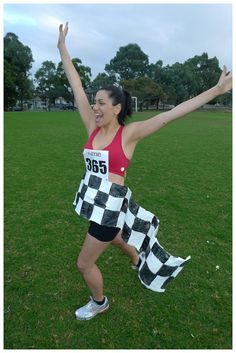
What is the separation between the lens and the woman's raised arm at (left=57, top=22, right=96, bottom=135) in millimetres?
3059

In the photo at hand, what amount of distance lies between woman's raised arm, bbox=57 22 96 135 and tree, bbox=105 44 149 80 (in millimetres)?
69903

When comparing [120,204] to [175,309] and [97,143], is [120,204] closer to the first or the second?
[97,143]

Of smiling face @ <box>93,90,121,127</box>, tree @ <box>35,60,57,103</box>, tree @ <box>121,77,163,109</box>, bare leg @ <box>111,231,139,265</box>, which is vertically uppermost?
tree @ <box>35,60,57,103</box>

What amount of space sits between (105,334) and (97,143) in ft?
5.64

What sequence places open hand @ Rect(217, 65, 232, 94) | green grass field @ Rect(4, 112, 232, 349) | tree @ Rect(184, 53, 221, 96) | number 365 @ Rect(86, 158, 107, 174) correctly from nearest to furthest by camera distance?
open hand @ Rect(217, 65, 232, 94), number 365 @ Rect(86, 158, 107, 174), green grass field @ Rect(4, 112, 232, 349), tree @ Rect(184, 53, 221, 96)

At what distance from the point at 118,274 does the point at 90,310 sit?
2.43ft

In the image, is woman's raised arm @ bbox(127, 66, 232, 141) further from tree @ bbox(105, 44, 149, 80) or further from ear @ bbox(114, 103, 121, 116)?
tree @ bbox(105, 44, 149, 80)

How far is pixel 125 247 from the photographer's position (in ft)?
11.4

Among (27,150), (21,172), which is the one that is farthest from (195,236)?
(27,150)

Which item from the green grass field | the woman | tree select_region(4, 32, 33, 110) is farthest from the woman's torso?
tree select_region(4, 32, 33, 110)

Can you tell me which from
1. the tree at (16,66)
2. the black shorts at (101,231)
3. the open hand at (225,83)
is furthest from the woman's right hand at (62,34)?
the tree at (16,66)

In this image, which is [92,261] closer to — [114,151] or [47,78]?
[114,151]

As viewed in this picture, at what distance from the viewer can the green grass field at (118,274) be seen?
2945mm

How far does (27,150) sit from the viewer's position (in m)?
11.2
